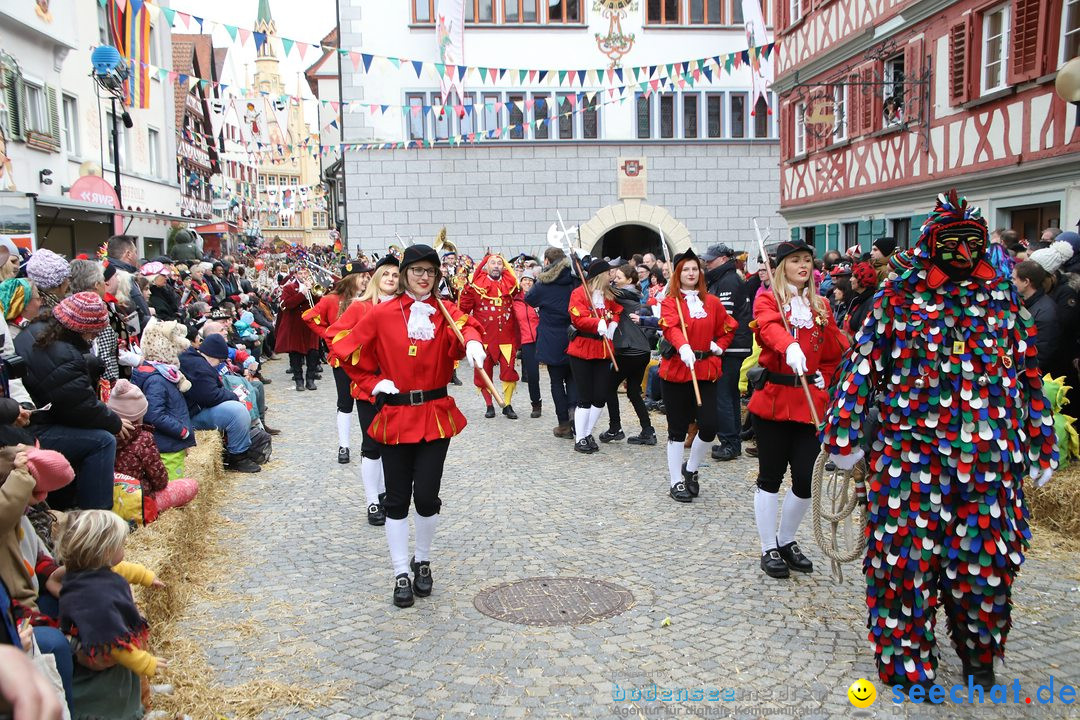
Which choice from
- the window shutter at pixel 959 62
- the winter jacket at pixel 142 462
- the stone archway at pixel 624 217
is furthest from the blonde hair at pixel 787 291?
the stone archway at pixel 624 217

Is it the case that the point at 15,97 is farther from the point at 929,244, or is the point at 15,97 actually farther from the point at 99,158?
the point at 929,244

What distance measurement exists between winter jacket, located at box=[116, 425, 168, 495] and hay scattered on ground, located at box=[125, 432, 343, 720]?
A: 28 centimetres

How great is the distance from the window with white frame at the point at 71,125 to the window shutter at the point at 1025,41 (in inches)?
701

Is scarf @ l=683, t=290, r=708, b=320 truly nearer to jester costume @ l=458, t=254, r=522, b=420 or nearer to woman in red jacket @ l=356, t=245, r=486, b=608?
woman in red jacket @ l=356, t=245, r=486, b=608

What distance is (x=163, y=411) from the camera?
23.3 feet

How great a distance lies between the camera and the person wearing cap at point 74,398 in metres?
5.20

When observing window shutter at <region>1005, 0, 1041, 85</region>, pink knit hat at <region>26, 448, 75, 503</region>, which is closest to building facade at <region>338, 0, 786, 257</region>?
window shutter at <region>1005, 0, 1041, 85</region>

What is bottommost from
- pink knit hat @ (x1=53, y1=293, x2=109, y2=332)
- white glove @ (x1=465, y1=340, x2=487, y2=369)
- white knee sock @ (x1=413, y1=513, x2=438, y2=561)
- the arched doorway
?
white knee sock @ (x1=413, y1=513, x2=438, y2=561)

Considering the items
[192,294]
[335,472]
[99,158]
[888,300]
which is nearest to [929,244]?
[888,300]

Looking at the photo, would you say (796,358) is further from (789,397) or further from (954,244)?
(954,244)

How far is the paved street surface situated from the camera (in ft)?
13.2

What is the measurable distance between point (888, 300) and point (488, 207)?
73.0 feet

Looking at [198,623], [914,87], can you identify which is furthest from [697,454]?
[914,87]

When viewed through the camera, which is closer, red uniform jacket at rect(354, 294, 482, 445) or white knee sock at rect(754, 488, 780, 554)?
red uniform jacket at rect(354, 294, 482, 445)
